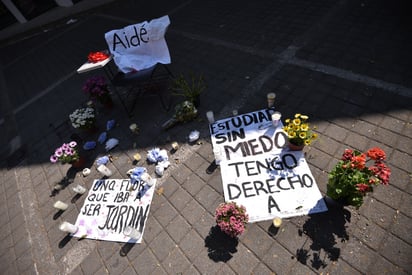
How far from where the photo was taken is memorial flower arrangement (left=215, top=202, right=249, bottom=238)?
3189 millimetres

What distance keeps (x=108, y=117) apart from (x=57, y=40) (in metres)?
8.07

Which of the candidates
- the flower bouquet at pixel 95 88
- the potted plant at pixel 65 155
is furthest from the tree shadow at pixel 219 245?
the flower bouquet at pixel 95 88

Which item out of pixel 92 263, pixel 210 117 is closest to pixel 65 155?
pixel 92 263

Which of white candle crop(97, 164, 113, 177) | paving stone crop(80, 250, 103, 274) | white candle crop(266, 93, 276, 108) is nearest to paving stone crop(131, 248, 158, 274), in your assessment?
paving stone crop(80, 250, 103, 274)

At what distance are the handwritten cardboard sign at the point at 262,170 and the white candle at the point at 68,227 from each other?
103 inches

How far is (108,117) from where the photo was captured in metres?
6.00

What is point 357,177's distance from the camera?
287cm

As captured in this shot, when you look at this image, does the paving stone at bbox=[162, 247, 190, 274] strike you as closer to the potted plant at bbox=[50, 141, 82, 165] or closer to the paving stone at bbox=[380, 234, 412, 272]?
the paving stone at bbox=[380, 234, 412, 272]

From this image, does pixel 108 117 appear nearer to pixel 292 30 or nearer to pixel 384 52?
pixel 292 30

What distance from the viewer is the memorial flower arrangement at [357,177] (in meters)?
2.73

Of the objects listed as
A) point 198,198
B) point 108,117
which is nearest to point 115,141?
point 108,117

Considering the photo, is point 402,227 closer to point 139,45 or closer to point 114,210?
point 114,210

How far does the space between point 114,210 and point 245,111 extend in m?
3.17

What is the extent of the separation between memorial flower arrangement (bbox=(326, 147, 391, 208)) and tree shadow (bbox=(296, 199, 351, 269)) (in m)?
0.29
